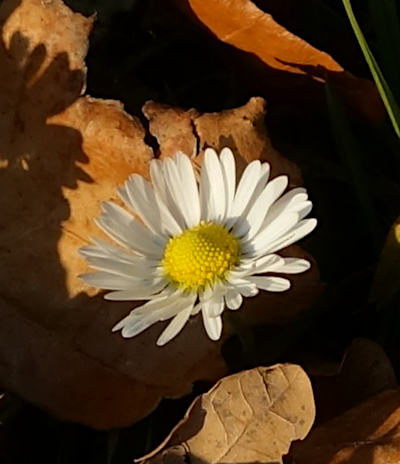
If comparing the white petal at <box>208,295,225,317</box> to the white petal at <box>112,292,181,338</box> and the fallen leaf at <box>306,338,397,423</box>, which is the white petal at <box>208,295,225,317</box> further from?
the fallen leaf at <box>306,338,397,423</box>

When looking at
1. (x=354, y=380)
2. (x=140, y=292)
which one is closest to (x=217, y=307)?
(x=140, y=292)

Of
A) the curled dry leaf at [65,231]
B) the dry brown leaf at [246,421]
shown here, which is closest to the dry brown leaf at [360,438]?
the dry brown leaf at [246,421]

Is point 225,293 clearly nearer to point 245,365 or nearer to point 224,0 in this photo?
point 245,365

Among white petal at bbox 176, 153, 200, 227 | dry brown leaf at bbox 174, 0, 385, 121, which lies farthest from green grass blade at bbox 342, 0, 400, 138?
white petal at bbox 176, 153, 200, 227

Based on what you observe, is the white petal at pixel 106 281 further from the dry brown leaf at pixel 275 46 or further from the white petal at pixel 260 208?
the dry brown leaf at pixel 275 46

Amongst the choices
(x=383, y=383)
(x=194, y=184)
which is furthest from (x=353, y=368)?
(x=194, y=184)
